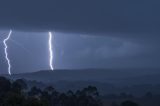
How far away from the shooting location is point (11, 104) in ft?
219

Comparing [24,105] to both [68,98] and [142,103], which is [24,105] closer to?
[68,98]

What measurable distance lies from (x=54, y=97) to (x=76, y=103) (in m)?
8.42

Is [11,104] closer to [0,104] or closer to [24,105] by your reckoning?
[24,105]

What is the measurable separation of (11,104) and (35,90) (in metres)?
53.9

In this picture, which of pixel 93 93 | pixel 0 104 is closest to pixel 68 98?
pixel 93 93

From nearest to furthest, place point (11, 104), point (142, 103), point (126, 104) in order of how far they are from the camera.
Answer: point (11, 104)
point (126, 104)
point (142, 103)

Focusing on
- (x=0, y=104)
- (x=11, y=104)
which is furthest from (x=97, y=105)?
(x=11, y=104)

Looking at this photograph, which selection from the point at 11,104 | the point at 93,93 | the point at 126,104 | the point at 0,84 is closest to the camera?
the point at 11,104

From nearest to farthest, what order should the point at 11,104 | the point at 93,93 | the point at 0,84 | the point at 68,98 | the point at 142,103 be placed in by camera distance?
the point at 11,104
the point at 0,84
the point at 68,98
the point at 93,93
the point at 142,103

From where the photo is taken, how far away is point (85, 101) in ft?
369

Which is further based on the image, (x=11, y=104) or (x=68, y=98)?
(x=68, y=98)

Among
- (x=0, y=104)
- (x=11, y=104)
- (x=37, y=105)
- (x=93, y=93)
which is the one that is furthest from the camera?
(x=93, y=93)

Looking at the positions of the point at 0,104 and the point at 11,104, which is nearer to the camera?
the point at 11,104

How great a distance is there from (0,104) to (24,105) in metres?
13.4
